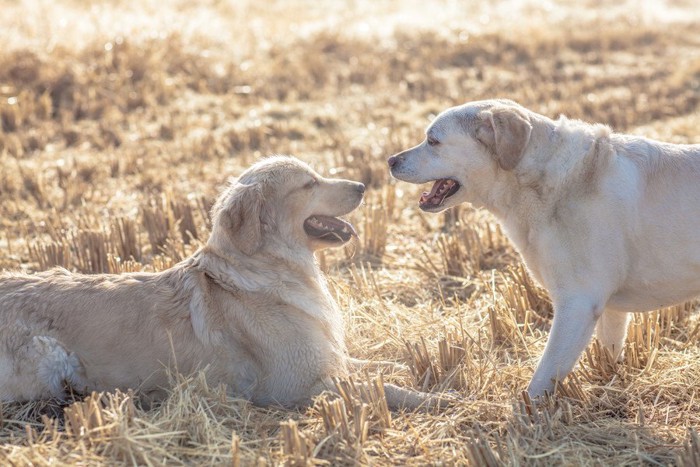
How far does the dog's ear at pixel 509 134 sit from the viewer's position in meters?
4.96

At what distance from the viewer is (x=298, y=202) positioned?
5.31 m

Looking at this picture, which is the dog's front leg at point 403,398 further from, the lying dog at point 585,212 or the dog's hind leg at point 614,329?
the dog's hind leg at point 614,329

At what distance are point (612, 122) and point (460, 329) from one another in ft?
26.0

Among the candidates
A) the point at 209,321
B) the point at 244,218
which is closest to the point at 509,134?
the point at 244,218

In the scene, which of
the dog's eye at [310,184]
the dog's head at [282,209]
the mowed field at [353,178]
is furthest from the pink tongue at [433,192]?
the mowed field at [353,178]

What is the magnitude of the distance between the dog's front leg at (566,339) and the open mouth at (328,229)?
1.33m

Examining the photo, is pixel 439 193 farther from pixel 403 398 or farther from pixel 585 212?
pixel 403 398

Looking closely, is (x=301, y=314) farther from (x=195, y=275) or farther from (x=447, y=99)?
(x=447, y=99)

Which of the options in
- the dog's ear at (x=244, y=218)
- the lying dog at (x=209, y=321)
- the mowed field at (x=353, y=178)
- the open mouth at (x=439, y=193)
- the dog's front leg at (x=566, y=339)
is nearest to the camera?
the mowed field at (x=353, y=178)

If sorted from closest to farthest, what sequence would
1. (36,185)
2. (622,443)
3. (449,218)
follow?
(622,443), (449,218), (36,185)

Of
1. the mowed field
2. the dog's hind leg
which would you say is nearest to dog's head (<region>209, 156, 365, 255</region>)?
the mowed field

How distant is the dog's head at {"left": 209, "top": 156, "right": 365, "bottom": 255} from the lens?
509 centimetres

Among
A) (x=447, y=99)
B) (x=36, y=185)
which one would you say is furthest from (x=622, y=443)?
(x=447, y=99)

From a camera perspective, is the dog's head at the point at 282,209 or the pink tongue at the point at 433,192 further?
the pink tongue at the point at 433,192
